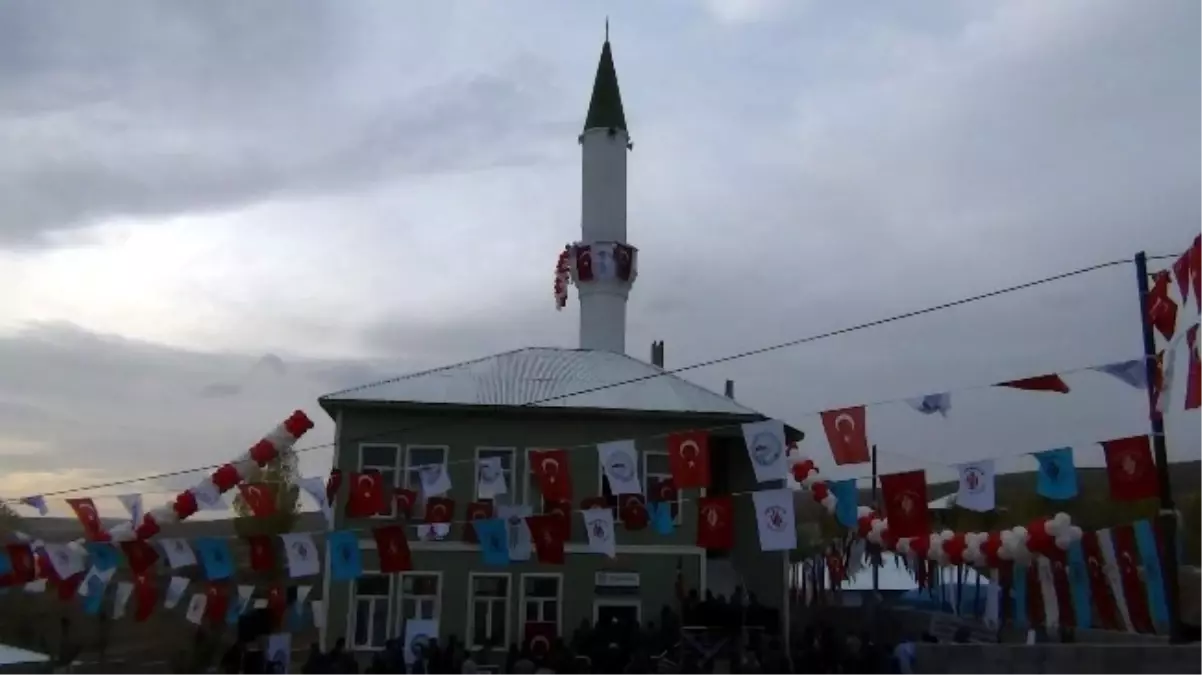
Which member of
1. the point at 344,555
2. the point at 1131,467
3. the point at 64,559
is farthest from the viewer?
the point at 64,559

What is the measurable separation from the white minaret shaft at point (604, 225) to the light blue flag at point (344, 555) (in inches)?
463

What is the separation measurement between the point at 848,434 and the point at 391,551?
28.7 feet

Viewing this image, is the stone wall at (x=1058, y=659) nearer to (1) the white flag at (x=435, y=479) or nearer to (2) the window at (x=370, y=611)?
(1) the white flag at (x=435, y=479)

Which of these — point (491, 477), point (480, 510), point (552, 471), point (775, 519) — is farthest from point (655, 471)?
point (775, 519)

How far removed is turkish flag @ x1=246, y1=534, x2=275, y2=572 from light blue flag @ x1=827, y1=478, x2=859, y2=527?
10.2 metres

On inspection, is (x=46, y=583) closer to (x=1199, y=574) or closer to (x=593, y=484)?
(x=593, y=484)

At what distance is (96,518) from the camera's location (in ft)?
66.0

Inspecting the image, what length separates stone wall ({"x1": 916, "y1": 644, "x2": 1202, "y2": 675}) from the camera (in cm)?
1123

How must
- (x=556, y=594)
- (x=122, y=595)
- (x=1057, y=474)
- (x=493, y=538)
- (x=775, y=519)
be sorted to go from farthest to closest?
(x=556, y=594)
(x=122, y=595)
(x=493, y=538)
(x=775, y=519)
(x=1057, y=474)

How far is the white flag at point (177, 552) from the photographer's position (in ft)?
64.9

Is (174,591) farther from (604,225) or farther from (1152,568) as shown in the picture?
(1152,568)

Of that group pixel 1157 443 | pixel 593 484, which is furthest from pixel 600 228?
pixel 1157 443

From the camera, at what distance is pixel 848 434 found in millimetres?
14906

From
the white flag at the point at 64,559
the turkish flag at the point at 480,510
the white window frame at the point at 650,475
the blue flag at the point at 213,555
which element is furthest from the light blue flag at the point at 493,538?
the white flag at the point at 64,559
